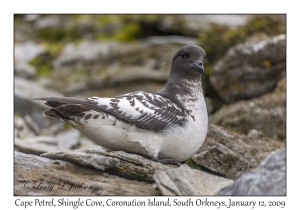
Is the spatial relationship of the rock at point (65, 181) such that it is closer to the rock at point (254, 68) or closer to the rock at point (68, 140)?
the rock at point (68, 140)

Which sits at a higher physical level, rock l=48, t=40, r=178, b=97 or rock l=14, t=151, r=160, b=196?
rock l=48, t=40, r=178, b=97

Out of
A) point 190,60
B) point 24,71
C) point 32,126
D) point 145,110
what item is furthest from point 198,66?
point 24,71

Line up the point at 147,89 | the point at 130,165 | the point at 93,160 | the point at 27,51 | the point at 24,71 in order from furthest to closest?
the point at 27,51, the point at 24,71, the point at 147,89, the point at 130,165, the point at 93,160

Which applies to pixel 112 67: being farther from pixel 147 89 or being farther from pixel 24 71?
pixel 24 71

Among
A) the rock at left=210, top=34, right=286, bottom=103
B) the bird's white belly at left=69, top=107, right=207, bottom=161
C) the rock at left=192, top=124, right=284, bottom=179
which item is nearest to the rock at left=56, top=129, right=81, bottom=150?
the rock at left=210, top=34, right=286, bottom=103

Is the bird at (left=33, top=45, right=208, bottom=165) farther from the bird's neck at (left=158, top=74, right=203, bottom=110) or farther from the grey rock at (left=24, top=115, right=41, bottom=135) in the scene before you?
the grey rock at (left=24, top=115, right=41, bottom=135)

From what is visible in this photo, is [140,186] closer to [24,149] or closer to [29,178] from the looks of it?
[29,178]
